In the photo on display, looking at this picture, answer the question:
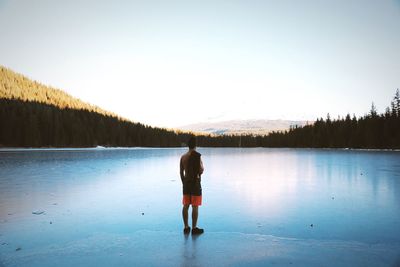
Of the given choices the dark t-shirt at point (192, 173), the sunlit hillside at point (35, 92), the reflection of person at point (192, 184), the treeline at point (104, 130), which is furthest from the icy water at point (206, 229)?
the sunlit hillside at point (35, 92)

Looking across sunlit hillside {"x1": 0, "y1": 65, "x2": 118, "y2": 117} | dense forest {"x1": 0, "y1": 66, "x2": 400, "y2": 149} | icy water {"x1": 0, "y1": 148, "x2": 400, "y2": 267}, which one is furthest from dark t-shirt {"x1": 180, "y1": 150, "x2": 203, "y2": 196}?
sunlit hillside {"x1": 0, "y1": 65, "x2": 118, "y2": 117}

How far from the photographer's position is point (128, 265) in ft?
17.6

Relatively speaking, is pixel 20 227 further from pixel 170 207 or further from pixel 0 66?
pixel 0 66

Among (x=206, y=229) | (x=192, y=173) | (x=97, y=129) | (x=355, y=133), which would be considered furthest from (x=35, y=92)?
(x=206, y=229)

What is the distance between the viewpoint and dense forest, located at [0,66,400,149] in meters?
89.1

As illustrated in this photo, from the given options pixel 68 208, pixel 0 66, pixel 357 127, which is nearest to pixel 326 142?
pixel 357 127

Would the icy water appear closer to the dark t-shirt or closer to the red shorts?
the red shorts

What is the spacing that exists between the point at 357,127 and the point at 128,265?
114895 mm

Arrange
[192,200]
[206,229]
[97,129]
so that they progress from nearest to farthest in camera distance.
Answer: [192,200] → [206,229] → [97,129]

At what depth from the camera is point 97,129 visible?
12075 cm

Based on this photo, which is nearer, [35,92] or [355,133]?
[355,133]

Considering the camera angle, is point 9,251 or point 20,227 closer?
point 9,251

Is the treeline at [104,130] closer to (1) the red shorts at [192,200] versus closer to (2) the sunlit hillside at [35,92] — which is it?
(2) the sunlit hillside at [35,92]

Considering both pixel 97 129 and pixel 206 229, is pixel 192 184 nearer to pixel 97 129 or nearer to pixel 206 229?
pixel 206 229
